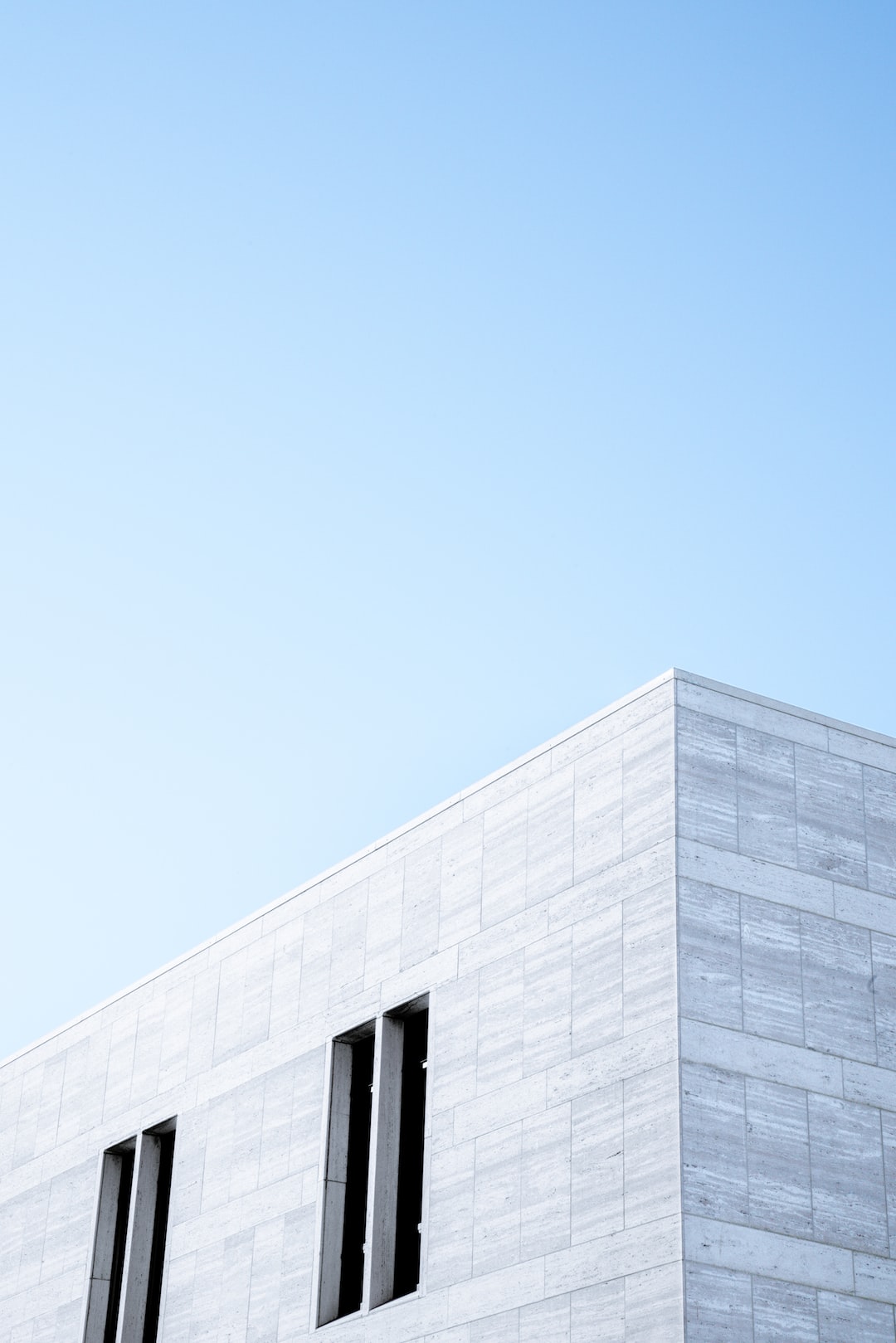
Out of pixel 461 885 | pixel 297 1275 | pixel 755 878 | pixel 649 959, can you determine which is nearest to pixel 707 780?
pixel 755 878

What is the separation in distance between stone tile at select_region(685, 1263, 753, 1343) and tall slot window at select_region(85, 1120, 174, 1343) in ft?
40.9

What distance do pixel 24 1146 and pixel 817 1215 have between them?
17.9 metres

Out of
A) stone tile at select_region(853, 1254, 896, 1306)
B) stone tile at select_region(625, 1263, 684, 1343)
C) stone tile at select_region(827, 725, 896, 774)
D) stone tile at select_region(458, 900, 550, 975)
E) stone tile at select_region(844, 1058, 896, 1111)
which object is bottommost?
stone tile at select_region(625, 1263, 684, 1343)

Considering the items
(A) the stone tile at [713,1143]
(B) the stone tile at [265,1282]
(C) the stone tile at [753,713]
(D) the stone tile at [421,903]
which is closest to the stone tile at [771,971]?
(A) the stone tile at [713,1143]

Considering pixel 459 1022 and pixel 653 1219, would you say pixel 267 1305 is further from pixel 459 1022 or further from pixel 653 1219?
pixel 653 1219

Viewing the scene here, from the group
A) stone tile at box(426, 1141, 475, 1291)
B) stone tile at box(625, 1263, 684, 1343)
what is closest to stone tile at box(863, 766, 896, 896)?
stone tile at box(625, 1263, 684, 1343)

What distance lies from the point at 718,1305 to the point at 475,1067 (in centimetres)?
519

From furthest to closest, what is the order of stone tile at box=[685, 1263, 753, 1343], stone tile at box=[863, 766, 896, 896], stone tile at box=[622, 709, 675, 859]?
1. stone tile at box=[863, 766, 896, 896]
2. stone tile at box=[622, 709, 675, 859]
3. stone tile at box=[685, 1263, 753, 1343]

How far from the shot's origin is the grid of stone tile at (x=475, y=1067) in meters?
22.5


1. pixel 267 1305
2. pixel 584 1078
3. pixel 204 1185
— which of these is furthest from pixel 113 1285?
pixel 584 1078

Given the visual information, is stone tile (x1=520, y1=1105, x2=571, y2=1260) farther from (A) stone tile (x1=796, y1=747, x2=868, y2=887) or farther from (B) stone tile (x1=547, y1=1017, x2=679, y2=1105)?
(A) stone tile (x1=796, y1=747, x2=868, y2=887)

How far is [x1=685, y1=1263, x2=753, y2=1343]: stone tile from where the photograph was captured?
2075 centimetres

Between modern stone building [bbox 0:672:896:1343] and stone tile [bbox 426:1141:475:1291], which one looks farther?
stone tile [bbox 426:1141:475:1291]

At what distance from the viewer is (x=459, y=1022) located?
1013 inches
